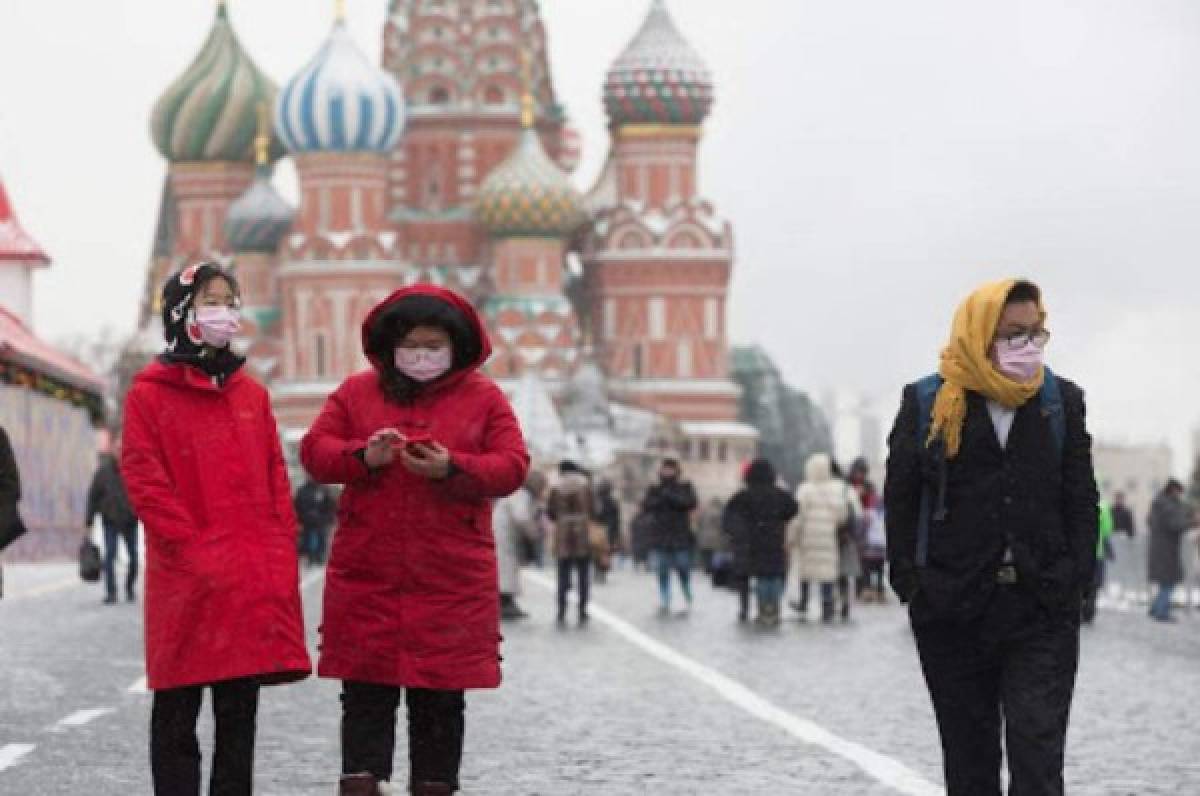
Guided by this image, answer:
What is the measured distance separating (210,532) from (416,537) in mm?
484

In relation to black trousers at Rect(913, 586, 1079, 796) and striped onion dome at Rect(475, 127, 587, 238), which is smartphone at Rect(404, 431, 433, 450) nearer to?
black trousers at Rect(913, 586, 1079, 796)

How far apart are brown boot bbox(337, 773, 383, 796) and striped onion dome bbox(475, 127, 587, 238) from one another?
10030cm

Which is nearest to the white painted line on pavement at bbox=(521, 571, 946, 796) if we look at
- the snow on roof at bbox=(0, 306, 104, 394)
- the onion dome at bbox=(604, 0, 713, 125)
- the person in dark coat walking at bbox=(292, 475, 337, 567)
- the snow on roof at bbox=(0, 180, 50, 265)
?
the snow on roof at bbox=(0, 306, 104, 394)

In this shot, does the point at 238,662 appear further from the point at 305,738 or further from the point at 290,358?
the point at 290,358

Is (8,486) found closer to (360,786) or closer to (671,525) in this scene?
(360,786)

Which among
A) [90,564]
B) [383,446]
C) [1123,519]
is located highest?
[383,446]

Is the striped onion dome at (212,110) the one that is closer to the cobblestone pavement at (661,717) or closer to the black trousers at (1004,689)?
the cobblestone pavement at (661,717)

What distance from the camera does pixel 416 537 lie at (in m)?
8.37

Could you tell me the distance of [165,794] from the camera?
8.44 m

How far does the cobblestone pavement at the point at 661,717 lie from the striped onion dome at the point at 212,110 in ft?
292

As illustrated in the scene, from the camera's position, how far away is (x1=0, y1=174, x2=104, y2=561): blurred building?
40.3m

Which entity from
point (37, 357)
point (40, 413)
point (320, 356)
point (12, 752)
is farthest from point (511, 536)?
point (320, 356)

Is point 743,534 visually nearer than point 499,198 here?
Yes

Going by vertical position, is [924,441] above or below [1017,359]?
below
